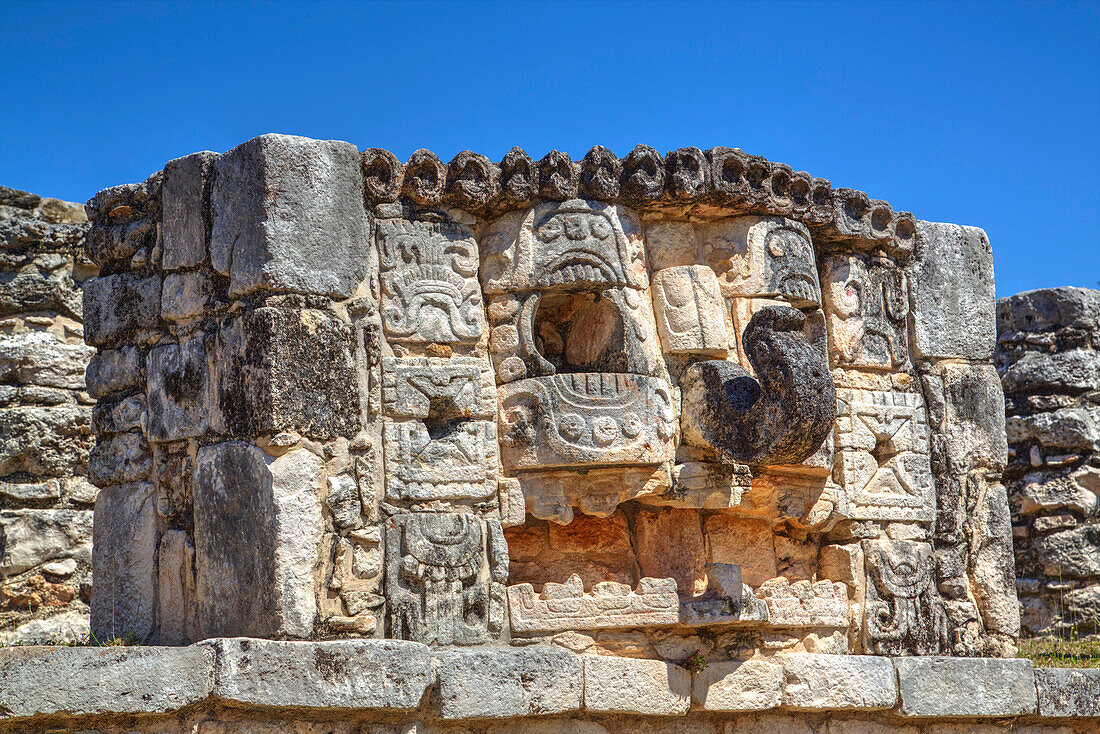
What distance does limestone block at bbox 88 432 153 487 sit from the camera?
16.9 ft

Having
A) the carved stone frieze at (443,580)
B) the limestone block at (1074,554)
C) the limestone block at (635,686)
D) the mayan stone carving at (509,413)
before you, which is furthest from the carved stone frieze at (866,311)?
the limestone block at (1074,554)

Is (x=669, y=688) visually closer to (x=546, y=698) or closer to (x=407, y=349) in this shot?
(x=546, y=698)

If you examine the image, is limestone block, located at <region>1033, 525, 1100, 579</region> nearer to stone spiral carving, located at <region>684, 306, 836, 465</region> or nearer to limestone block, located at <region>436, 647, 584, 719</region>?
stone spiral carving, located at <region>684, 306, 836, 465</region>

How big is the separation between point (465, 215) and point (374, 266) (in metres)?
0.45

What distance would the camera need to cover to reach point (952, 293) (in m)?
6.18

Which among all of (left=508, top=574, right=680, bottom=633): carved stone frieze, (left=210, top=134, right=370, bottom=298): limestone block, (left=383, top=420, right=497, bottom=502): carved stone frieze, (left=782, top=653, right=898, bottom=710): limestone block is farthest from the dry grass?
(left=210, top=134, right=370, bottom=298): limestone block

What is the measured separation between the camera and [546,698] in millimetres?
4801

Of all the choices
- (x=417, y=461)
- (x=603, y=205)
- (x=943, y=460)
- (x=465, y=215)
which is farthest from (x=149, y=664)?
(x=943, y=460)

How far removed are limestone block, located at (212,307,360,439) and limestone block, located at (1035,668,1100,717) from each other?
10.3ft

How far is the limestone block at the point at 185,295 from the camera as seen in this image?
5.00m

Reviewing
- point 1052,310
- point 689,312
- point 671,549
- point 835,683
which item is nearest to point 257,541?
point 671,549

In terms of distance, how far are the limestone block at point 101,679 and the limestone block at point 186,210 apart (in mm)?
1579

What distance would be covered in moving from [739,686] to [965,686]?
1.00 m

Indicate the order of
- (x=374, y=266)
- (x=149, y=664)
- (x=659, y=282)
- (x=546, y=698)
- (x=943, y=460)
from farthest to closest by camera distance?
(x=943, y=460) → (x=659, y=282) → (x=374, y=266) → (x=546, y=698) → (x=149, y=664)
